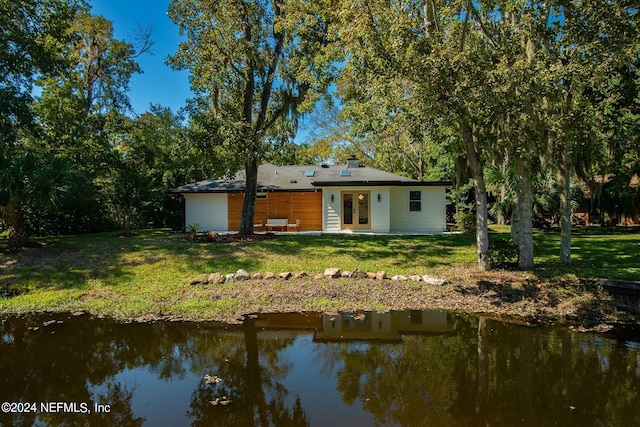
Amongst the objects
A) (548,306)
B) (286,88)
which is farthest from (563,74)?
(286,88)

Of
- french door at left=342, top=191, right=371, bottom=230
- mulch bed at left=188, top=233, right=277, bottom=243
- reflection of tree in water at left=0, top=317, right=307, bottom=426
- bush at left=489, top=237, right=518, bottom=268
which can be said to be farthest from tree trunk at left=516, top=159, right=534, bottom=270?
french door at left=342, top=191, right=371, bottom=230

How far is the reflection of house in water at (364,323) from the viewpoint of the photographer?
612 centimetres

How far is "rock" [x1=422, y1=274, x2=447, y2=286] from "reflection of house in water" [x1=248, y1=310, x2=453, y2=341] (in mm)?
1495

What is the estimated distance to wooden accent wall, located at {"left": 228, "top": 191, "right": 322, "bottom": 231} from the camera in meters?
18.4

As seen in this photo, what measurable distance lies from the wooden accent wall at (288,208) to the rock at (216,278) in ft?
30.4

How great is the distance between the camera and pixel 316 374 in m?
4.69

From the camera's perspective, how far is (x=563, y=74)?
281 inches

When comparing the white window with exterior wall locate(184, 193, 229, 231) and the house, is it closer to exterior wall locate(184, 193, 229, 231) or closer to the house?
the house

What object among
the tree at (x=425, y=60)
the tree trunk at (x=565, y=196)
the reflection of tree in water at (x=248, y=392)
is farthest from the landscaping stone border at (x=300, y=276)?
the tree at (x=425, y=60)

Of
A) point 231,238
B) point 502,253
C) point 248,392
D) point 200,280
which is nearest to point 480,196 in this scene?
point 502,253

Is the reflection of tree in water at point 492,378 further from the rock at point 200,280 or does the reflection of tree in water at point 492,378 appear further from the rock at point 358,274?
the rock at point 200,280

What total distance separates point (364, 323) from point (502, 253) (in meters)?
4.74

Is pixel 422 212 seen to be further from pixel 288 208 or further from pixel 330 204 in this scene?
pixel 288 208

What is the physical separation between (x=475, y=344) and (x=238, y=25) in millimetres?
12489
